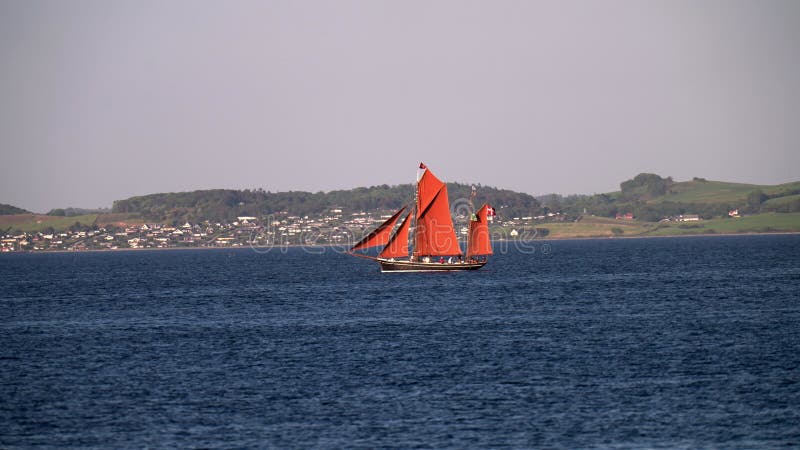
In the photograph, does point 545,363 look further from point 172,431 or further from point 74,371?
point 74,371

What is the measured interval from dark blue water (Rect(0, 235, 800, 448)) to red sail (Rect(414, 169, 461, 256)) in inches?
907

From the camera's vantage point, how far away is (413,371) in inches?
2094

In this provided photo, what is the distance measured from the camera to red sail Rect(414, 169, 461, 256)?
124 meters

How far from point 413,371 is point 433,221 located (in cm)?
7293

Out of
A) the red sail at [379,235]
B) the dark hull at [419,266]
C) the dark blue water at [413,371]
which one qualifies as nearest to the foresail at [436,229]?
the dark hull at [419,266]

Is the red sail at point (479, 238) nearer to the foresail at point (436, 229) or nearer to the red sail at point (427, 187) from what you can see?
the foresail at point (436, 229)

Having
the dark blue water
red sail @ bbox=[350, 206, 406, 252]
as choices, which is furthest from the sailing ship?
the dark blue water

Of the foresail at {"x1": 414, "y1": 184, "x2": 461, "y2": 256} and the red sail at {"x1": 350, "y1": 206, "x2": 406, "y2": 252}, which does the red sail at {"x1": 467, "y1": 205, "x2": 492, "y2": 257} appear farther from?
the red sail at {"x1": 350, "y1": 206, "x2": 406, "y2": 252}

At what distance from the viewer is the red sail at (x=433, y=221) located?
124 m

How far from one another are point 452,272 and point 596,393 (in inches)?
3766

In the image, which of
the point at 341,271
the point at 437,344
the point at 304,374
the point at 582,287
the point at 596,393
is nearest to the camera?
the point at 596,393

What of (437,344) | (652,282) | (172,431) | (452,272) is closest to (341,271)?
(452,272)

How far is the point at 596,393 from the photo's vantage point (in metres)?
46.4

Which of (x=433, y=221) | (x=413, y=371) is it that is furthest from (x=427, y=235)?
(x=413, y=371)
